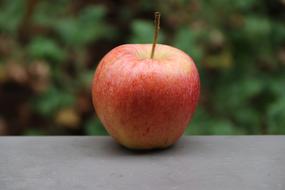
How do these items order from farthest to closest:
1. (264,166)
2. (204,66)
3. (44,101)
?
(204,66), (44,101), (264,166)

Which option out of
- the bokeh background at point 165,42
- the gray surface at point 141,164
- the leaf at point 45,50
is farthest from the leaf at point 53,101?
the gray surface at point 141,164

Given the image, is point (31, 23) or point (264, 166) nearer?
point (264, 166)

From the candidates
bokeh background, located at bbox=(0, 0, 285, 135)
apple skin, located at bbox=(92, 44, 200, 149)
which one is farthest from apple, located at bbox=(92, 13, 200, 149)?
bokeh background, located at bbox=(0, 0, 285, 135)

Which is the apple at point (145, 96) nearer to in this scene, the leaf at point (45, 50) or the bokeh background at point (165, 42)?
the bokeh background at point (165, 42)

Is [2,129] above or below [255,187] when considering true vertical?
below

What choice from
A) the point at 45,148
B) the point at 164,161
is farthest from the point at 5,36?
the point at 164,161

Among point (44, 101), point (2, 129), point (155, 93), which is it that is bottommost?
point (2, 129)

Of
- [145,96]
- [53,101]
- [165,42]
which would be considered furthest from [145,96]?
[165,42]

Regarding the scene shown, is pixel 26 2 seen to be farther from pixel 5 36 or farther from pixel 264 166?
pixel 264 166
